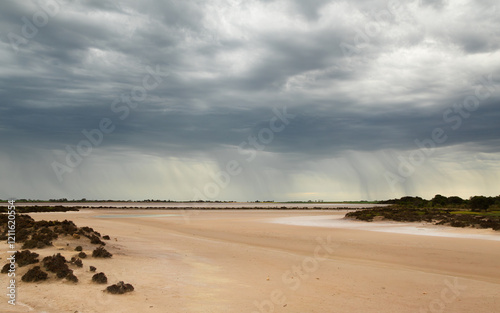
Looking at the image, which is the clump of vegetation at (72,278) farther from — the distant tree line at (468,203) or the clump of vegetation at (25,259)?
the distant tree line at (468,203)

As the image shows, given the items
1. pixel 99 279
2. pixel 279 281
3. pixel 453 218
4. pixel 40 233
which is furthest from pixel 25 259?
pixel 453 218

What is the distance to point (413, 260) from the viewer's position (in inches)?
808

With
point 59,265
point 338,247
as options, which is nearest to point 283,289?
point 59,265

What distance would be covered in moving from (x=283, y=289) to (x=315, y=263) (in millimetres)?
6106

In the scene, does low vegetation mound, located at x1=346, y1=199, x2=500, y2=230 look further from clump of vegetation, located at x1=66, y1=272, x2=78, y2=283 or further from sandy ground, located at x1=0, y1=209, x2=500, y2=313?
clump of vegetation, located at x1=66, y1=272, x2=78, y2=283

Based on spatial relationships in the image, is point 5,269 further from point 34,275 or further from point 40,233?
point 40,233

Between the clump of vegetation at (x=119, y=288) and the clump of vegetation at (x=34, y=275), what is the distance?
2.59 meters

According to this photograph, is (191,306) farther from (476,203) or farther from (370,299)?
(476,203)

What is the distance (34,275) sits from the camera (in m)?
12.1

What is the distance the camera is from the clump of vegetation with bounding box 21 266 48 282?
39.3ft

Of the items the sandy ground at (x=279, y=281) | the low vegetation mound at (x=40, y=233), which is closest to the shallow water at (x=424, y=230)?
the sandy ground at (x=279, y=281)

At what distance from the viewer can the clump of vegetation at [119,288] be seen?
11.2 metres

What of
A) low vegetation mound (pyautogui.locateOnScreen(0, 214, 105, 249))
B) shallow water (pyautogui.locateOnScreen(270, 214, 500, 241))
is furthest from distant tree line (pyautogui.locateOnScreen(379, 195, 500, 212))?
low vegetation mound (pyautogui.locateOnScreen(0, 214, 105, 249))

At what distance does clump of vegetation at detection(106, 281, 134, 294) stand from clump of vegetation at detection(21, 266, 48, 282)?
2.59m
